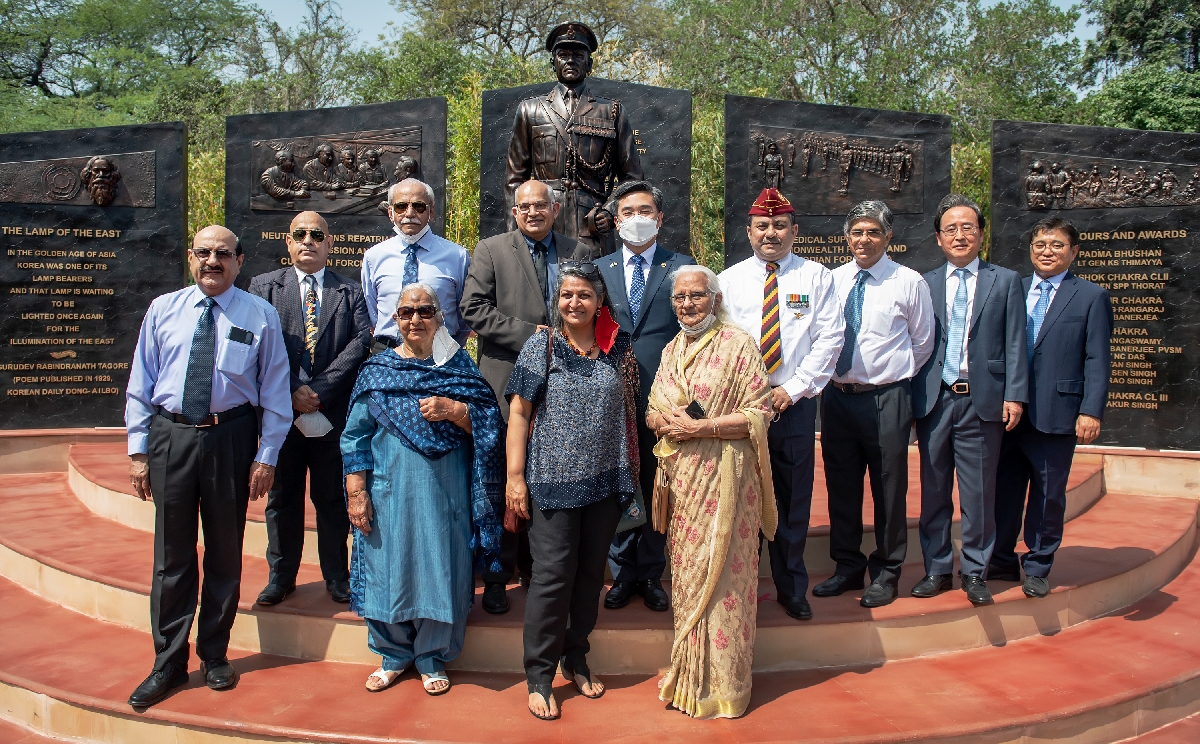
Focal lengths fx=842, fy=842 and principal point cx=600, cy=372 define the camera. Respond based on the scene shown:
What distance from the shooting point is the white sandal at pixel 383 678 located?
129 inches

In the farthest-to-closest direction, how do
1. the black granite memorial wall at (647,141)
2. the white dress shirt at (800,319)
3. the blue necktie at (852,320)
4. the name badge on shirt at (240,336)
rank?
the black granite memorial wall at (647,141), the blue necktie at (852,320), the white dress shirt at (800,319), the name badge on shirt at (240,336)

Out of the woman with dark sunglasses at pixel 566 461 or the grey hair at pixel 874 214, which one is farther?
the grey hair at pixel 874 214

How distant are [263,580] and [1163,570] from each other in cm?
501

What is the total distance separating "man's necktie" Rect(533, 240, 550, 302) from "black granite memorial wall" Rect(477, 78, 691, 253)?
12.7 ft

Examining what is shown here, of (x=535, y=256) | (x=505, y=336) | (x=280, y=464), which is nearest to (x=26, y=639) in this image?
(x=280, y=464)

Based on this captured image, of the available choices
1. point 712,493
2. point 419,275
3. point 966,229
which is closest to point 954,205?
point 966,229

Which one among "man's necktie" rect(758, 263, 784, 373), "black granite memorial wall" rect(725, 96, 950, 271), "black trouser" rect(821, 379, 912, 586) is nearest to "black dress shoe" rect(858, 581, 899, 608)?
"black trouser" rect(821, 379, 912, 586)

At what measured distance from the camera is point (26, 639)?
392cm

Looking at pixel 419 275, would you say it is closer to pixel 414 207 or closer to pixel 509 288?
pixel 414 207

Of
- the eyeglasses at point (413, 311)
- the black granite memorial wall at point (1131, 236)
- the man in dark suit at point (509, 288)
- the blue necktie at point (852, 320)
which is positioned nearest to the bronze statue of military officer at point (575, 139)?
the man in dark suit at point (509, 288)

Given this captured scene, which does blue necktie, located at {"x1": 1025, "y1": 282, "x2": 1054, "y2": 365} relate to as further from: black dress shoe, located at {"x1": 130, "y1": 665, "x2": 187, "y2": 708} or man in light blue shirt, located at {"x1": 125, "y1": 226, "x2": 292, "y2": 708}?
black dress shoe, located at {"x1": 130, "y1": 665, "x2": 187, "y2": 708}

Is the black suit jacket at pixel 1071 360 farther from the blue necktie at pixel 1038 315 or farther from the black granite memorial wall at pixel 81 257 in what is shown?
the black granite memorial wall at pixel 81 257

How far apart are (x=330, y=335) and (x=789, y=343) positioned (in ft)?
6.73

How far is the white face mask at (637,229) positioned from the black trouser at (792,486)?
98cm
